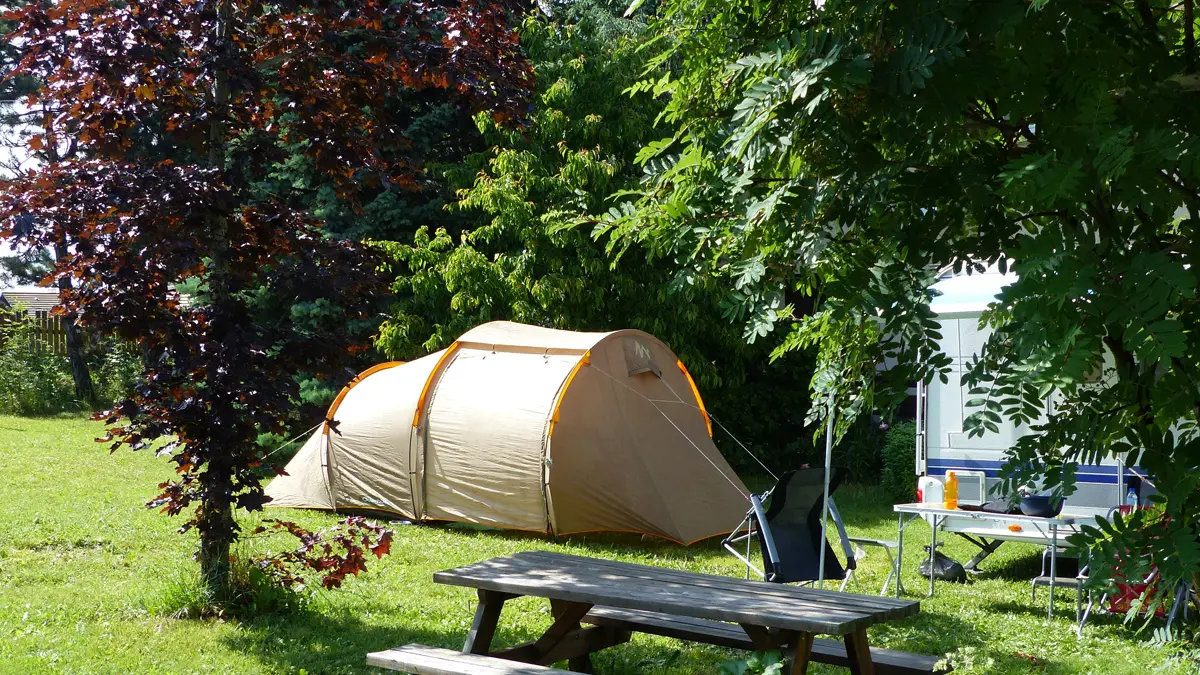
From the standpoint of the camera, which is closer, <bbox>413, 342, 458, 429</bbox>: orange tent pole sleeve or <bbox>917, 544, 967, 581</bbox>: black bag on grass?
<bbox>917, 544, 967, 581</bbox>: black bag on grass

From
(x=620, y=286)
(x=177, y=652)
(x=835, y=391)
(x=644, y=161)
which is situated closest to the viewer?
(x=835, y=391)

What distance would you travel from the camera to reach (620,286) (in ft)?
44.9

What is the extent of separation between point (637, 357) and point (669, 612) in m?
6.25

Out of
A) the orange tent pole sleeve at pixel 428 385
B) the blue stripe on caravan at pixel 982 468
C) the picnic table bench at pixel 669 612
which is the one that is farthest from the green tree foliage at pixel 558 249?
the picnic table bench at pixel 669 612

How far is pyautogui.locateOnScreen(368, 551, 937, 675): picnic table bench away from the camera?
3744 millimetres

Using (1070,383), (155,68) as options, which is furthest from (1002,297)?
(155,68)

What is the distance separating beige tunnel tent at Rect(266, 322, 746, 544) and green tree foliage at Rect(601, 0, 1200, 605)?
719cm

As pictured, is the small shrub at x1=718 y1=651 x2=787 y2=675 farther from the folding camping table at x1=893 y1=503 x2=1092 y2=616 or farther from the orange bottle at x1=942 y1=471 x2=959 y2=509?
the orange bottle at x1=942 y1=471 x2=959 y2=509

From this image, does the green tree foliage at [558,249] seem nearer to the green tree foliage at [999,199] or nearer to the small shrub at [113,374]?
the small shrub at [113,374]

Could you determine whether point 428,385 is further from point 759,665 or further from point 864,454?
point 864,454

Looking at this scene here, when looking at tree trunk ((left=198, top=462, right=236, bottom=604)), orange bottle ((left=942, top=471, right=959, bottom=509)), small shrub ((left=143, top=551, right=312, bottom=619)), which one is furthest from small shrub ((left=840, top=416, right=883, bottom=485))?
tree trunk ((left=198, top=462, right=236, bottom=604))

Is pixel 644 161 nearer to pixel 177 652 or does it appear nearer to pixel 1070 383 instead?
pixel 1070 383

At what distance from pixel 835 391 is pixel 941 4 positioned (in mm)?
927

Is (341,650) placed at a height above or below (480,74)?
below
